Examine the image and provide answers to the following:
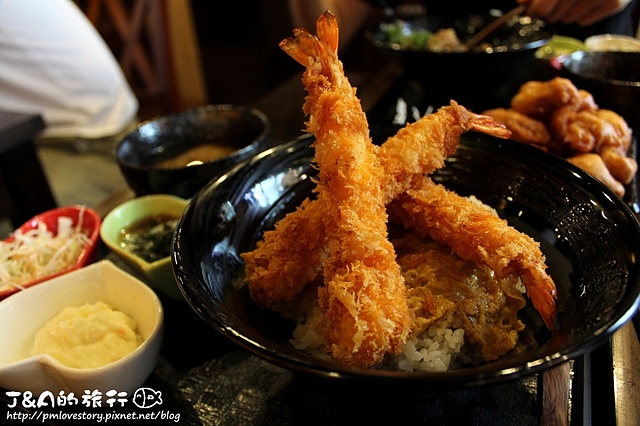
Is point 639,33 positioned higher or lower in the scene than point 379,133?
lower

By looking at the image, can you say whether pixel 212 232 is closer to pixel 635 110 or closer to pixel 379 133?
pixel 379 133

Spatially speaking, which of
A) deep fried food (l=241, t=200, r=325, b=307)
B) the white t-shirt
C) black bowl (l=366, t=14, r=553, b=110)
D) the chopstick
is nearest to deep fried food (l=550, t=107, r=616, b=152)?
black bowl (l=366, t=14, r=553, b=110)

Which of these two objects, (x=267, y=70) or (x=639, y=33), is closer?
(x=639, y=33)

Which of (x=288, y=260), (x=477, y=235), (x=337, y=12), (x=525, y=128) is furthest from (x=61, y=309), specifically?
(x=337, y=12)

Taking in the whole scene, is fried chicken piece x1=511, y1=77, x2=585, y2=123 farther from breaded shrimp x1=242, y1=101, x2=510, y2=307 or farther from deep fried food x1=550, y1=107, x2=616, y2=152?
breaded shrimp x1=242, y1=101, x2=510, y2=307

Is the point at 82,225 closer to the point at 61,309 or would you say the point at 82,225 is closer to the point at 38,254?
the point at 38,254

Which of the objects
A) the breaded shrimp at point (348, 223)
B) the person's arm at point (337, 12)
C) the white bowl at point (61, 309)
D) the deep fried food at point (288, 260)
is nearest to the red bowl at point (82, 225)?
the white bowl at point (61, 309)

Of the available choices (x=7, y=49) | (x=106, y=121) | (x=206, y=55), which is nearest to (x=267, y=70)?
(x=206, y=55)
